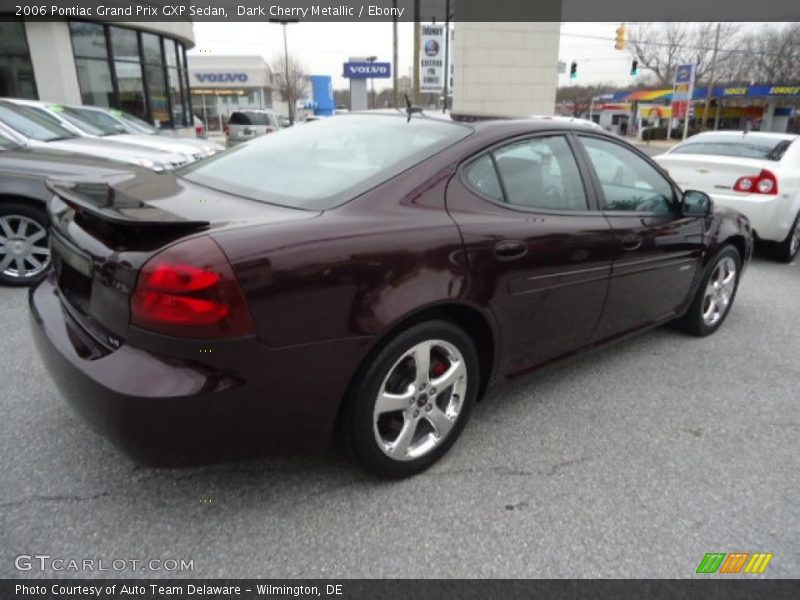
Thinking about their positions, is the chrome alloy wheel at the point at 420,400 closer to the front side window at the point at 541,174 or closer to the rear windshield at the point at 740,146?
the front side window at the point at 541,174

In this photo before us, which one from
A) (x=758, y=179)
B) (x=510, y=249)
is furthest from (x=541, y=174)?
(x=758, y=179)

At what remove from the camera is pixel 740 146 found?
22.5 ft

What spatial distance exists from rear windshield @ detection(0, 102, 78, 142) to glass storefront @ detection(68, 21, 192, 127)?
1172 centimetres

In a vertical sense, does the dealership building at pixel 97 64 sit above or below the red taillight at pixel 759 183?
above

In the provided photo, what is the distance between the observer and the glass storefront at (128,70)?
669 inches

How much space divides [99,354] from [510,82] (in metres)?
17.7

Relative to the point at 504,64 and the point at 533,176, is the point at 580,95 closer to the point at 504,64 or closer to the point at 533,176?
the point at 504,64

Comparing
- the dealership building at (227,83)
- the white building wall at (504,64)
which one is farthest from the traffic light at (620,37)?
the dealership building at (227,83)

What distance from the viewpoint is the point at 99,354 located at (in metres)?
1.93

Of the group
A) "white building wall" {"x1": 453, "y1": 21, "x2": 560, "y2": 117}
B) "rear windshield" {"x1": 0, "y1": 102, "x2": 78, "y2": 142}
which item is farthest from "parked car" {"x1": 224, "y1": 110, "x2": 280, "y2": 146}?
"rear windshield" {"x1": 0, "y1": 102, "x2": 78, "y2": 142}

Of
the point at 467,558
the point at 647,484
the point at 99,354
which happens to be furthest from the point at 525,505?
the point at 99,354

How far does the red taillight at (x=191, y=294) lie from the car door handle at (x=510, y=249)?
111cm

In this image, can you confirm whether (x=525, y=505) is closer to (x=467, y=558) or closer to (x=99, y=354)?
(x=467, y=558)

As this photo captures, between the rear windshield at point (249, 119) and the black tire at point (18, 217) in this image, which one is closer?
the black tire at point (18, 217)
